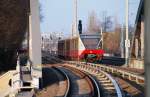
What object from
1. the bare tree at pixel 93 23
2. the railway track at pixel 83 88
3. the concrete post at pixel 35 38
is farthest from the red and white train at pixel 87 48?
the bare tree at pixel 93 23

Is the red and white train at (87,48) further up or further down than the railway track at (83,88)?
further up

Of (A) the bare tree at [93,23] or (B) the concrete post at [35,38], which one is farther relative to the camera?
(A) the bare tree at [93,23]

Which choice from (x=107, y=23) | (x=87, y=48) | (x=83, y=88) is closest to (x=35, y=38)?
(x=83, y=88)

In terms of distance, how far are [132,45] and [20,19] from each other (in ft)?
38.8

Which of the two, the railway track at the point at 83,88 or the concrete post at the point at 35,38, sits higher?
the concrete post at the point at 35,38

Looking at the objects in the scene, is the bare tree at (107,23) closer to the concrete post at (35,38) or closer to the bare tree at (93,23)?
the bare tree at (93,23)

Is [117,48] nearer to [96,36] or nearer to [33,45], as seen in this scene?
[96,36]

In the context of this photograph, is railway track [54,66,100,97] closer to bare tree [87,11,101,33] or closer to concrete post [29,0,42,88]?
concrete post [29,0,42,88]

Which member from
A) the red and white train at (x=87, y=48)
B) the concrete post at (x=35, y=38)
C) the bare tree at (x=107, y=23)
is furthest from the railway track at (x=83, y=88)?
the bare tree at (x=107, y=23)

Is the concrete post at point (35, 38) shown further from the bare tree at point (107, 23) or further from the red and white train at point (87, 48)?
the bare tree at point (107, 23)

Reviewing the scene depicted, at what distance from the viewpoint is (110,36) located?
105 metres

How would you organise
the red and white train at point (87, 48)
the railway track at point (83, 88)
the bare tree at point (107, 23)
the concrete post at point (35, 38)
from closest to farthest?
1. the railway track at point (83, 88)
2. the concrete post at point (35, 38)
3. the red and white train at point (87, 48)
4. the bare tree at point (107, 23)

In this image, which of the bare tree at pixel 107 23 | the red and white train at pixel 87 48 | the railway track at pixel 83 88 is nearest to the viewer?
the railway track at pixel 83 88

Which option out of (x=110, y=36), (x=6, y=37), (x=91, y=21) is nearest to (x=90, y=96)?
(x=6, y=37)
